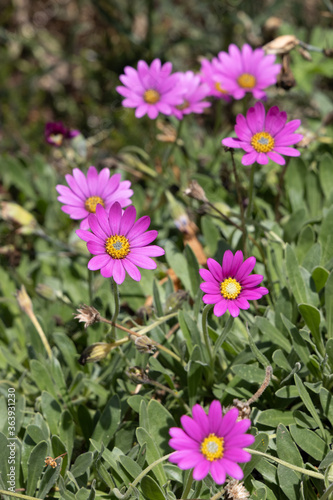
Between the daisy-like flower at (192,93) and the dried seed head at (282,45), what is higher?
the dried seed head at (282,45)

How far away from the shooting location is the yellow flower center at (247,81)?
2568 mm

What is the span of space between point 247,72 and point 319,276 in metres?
1.14

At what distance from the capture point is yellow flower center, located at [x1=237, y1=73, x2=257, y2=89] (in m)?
2.57

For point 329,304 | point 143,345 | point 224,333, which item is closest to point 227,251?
point 224,333

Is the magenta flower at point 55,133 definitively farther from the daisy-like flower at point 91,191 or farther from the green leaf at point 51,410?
the green leaf at point 51,410

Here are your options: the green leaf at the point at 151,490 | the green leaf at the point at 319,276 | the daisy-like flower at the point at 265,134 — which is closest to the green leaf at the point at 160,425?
the green leaf at the point at 151,490

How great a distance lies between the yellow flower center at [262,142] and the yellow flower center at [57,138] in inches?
45.9

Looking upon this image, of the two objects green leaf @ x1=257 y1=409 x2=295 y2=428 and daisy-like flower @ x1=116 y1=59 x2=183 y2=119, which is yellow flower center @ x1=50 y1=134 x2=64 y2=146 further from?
green leaf @ x1=257 y1=409 x2=295 y2=428

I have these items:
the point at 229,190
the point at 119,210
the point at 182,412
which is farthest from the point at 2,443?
the point at 229,190

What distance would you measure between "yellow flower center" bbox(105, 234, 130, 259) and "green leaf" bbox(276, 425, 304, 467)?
764mm

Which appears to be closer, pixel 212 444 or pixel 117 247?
pixel 212 444

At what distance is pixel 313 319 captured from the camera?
1973 mm

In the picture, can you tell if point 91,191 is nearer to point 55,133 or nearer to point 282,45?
point 55,133

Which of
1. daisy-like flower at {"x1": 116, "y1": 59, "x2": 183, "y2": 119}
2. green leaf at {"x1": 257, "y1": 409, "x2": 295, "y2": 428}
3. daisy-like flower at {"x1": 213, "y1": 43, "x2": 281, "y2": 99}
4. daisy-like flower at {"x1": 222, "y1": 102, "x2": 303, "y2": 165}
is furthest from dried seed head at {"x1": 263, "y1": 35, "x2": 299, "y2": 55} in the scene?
green leaf at {"x1": 257, "y1": 409, "x2": 295, "y2": 428}
